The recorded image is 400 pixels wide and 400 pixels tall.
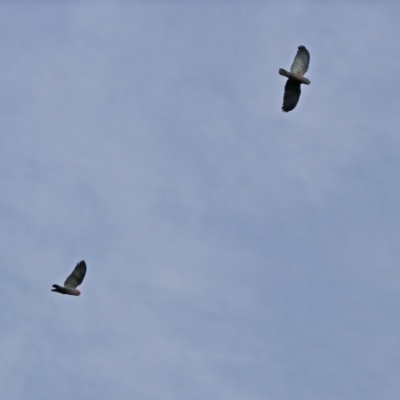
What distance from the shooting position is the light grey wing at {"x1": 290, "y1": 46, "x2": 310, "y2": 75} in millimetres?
83394

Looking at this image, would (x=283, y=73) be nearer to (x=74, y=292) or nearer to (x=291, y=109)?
(x=291, y=109)

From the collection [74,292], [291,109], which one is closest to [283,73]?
[291,109]

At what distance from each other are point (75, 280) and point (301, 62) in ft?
87.2

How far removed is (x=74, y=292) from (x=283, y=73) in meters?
26.1

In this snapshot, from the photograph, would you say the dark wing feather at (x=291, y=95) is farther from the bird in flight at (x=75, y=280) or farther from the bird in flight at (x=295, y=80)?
the bird in flight at (x=75, y=280)

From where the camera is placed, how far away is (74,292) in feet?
309

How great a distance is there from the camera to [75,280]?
94688 millimetres

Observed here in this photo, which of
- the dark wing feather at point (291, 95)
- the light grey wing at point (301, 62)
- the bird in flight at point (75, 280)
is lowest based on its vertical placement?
the bird in flight at point (75, 280)

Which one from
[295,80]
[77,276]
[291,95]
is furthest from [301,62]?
[77,276]

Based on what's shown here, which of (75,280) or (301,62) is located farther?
(75,280)

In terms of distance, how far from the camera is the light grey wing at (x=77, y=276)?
3713 inches

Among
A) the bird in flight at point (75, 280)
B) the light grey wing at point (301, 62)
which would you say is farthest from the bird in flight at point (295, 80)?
the bird in flight at point (75, 280)

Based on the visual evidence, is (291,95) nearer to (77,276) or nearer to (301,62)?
(301,62)

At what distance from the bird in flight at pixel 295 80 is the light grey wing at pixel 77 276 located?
75.8 feet
